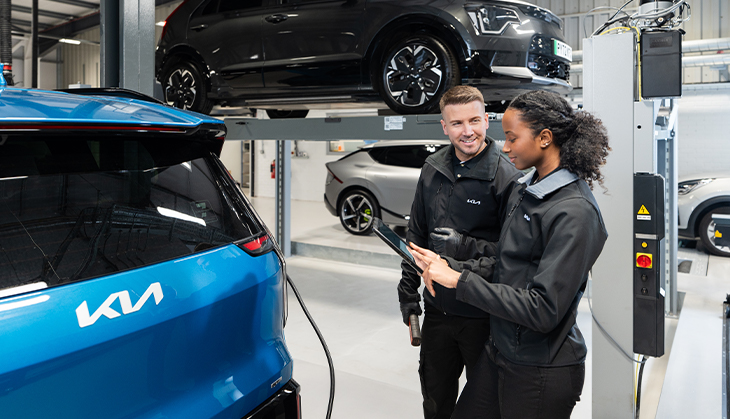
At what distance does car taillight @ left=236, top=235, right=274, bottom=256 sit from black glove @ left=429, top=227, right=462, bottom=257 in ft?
2.60

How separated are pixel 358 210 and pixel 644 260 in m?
6.11

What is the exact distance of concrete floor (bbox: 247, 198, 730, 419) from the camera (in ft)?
10.1

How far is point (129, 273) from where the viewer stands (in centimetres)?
106

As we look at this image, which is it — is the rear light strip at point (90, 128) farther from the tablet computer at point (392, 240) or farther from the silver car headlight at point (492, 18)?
the silver car headlight at point (492, 18)

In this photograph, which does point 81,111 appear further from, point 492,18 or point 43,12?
point 43,12

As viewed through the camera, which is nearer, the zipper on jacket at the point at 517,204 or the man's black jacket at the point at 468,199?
the zipper on jacket at the point at 517,204

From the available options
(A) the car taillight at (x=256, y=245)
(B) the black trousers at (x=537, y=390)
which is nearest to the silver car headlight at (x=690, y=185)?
(B) the black trousers at (x=537, y=390)

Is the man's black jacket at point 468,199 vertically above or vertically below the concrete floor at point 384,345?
above

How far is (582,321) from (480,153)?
10.8 ft

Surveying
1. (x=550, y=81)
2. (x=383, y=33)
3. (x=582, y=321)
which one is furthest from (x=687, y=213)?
(x=383, y=33)

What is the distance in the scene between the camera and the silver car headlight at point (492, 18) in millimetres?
3688

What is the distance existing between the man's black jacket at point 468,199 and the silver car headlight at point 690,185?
6.47 metres

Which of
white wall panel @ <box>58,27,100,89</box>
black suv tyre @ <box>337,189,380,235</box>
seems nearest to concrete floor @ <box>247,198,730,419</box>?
black suv tyre @ <box>337,189,380,235</box>

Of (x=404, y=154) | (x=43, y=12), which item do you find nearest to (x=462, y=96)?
(x=404, y=154)
